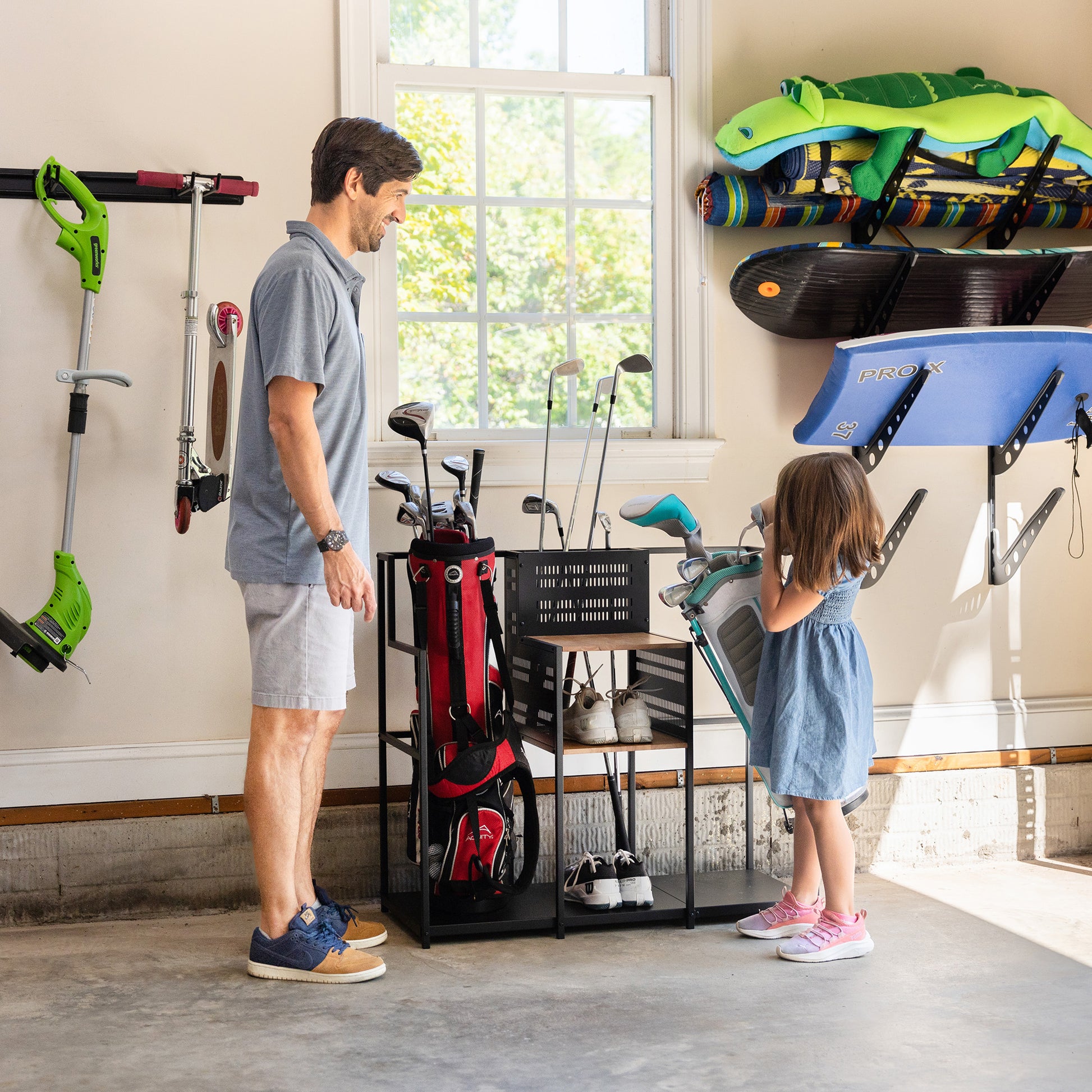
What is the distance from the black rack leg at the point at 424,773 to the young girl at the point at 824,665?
750 mm

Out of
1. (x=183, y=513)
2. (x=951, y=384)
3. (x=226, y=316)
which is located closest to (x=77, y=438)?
(x=183, y=513)

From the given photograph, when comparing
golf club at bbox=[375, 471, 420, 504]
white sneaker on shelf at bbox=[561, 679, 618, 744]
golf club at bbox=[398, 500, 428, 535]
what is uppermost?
golf club at bbox=[375, 471, 420, 504]

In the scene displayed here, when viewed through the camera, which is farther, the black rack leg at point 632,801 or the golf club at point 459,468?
the black rack leg at point 632,801

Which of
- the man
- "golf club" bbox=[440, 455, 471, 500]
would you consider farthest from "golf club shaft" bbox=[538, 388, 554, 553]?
the man

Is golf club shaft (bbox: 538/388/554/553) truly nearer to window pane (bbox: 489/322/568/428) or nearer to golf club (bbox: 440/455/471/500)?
window pane (bbox: 489/322/568/428)

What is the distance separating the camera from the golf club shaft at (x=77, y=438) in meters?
2.79

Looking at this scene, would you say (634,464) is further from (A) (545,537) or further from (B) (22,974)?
(B) (22,974)

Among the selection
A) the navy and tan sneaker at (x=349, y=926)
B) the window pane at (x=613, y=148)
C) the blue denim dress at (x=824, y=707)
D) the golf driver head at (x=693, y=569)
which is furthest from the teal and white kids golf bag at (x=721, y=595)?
the window pane at (x=613, y=148)

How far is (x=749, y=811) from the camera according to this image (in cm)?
315

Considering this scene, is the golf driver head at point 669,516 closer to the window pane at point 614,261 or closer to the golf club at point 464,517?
the golf club at point 464,517

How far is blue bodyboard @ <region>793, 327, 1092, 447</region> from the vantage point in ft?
9.75

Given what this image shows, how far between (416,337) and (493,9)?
35.9 inches

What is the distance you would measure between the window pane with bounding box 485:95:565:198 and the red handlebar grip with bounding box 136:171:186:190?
0.83 meters

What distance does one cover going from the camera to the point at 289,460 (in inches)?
90.0
